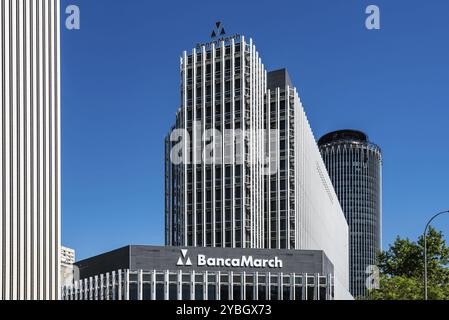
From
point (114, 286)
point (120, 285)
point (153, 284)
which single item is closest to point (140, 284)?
point (153, 284)

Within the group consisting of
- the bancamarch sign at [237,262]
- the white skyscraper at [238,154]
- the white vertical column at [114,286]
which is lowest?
the white vertical column at [114,286]

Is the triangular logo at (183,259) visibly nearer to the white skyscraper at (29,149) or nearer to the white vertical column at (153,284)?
the white vertical column at (153,284)

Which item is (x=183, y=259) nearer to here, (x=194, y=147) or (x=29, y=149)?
(x=194, y=147)

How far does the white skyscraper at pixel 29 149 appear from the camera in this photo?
40.5 meters

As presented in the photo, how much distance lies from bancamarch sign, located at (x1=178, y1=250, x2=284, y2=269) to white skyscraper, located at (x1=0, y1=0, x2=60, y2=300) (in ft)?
165

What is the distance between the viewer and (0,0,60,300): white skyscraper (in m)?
40.5

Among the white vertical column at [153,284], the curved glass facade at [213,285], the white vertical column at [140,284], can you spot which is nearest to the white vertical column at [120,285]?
the curved glass facade at [213,285]

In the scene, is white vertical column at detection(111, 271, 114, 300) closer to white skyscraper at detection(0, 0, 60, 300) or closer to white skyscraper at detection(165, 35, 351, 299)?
white skyscraper at detection(165, 35, 351, 299)

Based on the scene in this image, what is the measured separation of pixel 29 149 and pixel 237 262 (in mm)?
58806

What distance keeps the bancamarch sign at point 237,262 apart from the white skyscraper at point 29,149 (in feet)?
165

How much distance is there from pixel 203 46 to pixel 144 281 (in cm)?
5749
